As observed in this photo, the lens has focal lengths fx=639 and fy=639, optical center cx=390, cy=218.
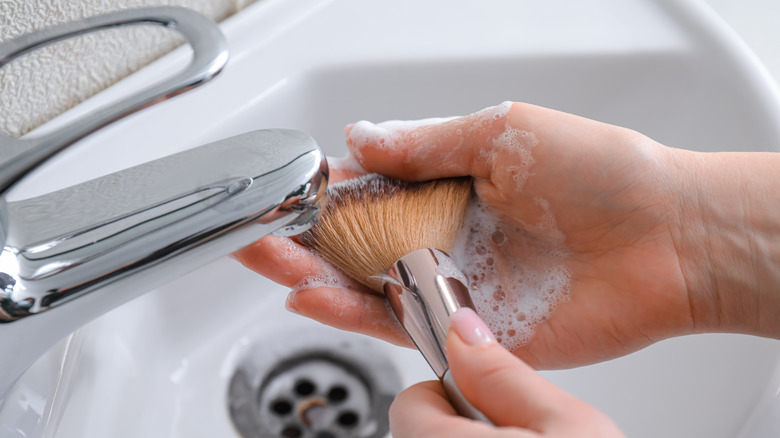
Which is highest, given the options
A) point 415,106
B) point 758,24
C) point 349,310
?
point 758,24

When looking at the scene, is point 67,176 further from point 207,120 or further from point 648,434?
point 648,434

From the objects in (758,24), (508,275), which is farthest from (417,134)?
(758,24)

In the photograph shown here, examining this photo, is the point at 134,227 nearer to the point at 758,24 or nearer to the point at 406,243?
the point at 406,243

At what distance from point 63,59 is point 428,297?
296mm

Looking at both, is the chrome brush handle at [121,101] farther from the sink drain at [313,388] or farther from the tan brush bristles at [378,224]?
the sink drain at [313,388]

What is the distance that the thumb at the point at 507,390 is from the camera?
0.86 ft

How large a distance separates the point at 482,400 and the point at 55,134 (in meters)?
0.21

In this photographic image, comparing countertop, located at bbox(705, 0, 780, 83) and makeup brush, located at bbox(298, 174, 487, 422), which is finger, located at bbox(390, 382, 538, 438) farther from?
countertop, located at bbox(705, 0, 780, 83)

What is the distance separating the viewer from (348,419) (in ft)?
1.56

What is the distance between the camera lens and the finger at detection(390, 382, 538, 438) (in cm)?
26

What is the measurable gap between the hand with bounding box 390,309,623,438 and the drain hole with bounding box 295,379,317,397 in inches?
6.9

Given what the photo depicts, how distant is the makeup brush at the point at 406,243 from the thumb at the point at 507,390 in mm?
43

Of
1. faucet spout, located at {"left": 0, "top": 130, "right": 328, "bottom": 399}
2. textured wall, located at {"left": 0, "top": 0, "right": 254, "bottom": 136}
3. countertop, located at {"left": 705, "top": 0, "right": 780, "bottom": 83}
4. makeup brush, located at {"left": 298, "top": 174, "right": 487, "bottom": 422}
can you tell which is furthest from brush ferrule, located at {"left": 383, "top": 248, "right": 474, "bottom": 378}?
countertop, located at {"left": 705, "top": 0, "right": 780, "bottom": 83}

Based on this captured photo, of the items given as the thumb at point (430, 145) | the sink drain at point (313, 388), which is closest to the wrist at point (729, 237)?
the thumb at point (430, 145)
